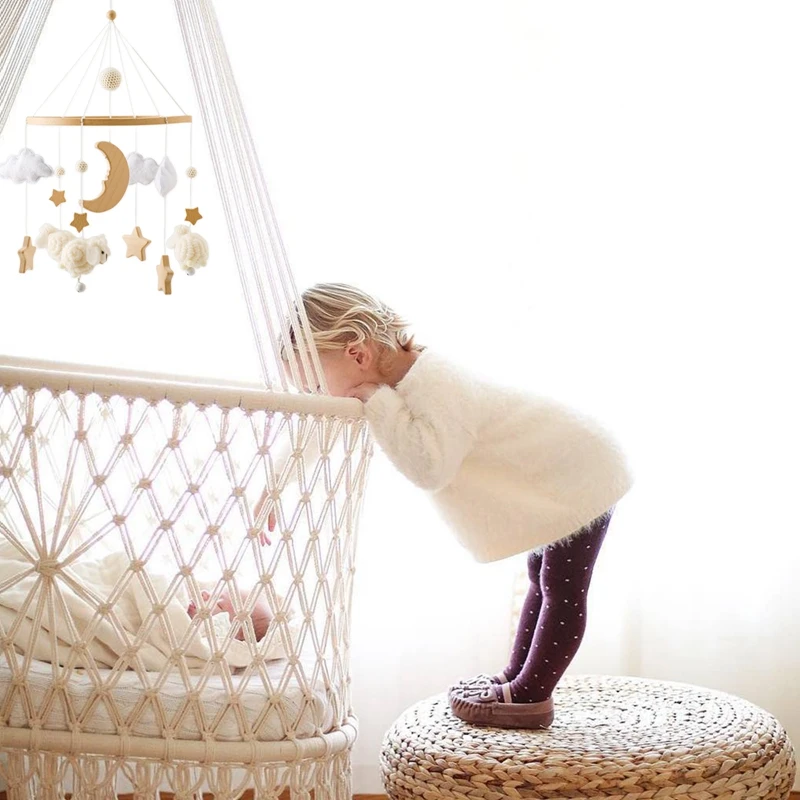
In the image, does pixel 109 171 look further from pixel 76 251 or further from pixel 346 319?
pixel 346 319

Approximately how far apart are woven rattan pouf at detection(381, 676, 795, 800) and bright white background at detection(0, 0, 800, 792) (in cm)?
41

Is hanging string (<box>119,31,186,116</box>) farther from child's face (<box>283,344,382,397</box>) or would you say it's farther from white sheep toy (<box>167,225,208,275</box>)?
child's face (<box>283,344,382,397</box>)

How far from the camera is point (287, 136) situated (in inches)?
76.1

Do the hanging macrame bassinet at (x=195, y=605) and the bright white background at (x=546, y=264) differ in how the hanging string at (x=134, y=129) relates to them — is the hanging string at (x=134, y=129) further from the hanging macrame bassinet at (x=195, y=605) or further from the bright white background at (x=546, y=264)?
the hanging macrame bassinet at (x=195, y=605)

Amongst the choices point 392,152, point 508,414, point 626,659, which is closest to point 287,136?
point 392,152

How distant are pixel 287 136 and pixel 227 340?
389 mm

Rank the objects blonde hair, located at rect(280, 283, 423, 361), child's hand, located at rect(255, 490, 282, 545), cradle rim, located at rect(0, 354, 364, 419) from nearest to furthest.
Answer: cradle rim, located at rect(0, 354, 364, 419)
child's hand, located at rect(255, 490, 282, 545)
blonde hair, located at rect(280, 283, 423, 361)

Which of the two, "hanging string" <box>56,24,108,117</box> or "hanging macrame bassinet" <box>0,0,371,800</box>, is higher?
"hanging string" <box>56,24,108,117</box>

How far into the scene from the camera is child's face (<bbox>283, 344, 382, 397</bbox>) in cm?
136

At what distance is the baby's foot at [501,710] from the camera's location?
1.46m

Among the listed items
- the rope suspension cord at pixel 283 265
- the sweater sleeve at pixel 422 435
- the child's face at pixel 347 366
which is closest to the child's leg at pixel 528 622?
the sweater sleeve at pixel 422 435

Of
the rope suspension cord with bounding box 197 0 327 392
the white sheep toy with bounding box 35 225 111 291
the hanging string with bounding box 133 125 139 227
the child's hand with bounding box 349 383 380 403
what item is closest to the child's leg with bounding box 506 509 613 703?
the child's hand with bounding box 349 383 380 403

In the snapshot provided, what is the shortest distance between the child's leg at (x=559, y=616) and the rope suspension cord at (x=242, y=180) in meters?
0.47

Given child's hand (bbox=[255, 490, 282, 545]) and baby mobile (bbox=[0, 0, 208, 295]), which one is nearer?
child's hand (bbox=[255, 490, 282, 545])
